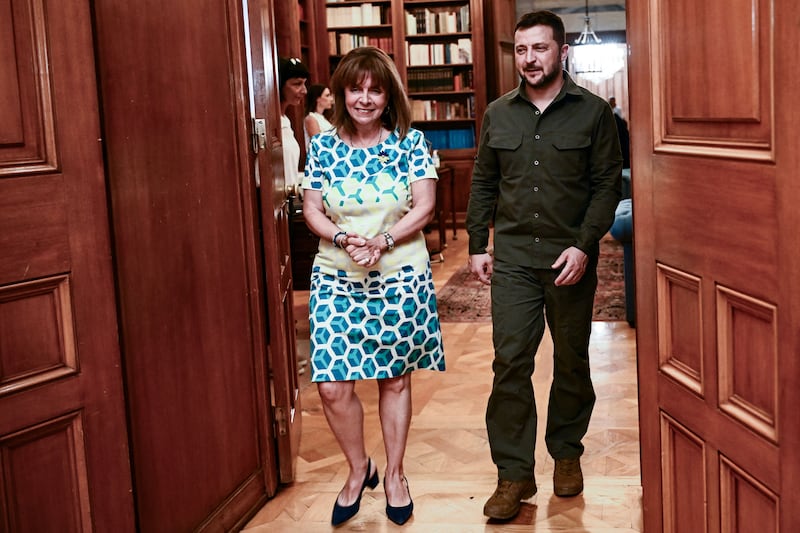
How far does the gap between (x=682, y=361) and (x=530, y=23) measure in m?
1.45

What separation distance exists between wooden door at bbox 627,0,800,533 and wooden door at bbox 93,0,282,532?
1284mm

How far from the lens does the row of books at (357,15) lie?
11.3 meters

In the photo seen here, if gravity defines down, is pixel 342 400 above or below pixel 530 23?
below

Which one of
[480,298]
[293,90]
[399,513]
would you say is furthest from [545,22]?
[480,298]

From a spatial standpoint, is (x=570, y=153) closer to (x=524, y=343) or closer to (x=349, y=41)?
(x=524, y=343)

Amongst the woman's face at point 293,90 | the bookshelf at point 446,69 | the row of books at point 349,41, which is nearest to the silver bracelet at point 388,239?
the woman's face at point 293,90

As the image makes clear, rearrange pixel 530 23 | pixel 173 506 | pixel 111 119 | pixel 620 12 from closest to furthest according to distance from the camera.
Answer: pixel 111 119
pixel 173 506
pixel 530 23
pixel 620 12

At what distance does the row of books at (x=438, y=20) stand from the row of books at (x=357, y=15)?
280 mm

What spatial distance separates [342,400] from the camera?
3264 mm

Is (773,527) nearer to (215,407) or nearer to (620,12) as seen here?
(215,407)

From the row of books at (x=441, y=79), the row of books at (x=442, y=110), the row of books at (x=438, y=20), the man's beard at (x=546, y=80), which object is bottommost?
the man's beard at (x=546, y=80)

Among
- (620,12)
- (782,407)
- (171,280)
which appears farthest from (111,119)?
(620,12)

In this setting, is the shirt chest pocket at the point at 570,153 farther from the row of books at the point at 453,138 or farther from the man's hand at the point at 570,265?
the row of books at the point at 453,138

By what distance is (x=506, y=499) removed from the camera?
3244mm
